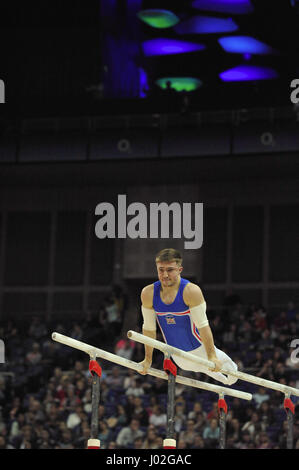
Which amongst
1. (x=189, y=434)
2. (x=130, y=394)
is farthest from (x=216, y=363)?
(x=130, y=394)

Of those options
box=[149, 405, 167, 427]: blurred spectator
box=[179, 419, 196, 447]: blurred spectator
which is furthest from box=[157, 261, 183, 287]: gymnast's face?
box=[149, 405, 167, 427]: blurred spectator

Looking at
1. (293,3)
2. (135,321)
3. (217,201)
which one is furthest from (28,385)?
(293,3)

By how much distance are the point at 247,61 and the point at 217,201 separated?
18.2 feet

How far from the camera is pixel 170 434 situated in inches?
291

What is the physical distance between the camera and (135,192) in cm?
2433

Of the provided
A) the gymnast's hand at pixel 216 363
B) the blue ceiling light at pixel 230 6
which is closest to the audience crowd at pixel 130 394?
the gymnast's hand at pixel 216 363

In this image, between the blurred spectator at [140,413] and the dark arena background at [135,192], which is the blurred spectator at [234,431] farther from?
the blurred spectator at [140,413]

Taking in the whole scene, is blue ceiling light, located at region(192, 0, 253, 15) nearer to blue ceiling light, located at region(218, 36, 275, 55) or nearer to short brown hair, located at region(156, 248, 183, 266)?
blue ceiling light, located at region(218, 36, 275, 55)

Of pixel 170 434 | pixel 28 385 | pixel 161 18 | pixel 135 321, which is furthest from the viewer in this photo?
pixel 135 321

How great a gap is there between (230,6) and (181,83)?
Result: 2326 millimetres

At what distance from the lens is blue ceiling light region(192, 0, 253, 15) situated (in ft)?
66.2

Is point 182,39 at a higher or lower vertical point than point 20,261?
higher

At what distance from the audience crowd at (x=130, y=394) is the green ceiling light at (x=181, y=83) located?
19.6ft

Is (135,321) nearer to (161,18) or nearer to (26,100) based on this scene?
(26,100)
